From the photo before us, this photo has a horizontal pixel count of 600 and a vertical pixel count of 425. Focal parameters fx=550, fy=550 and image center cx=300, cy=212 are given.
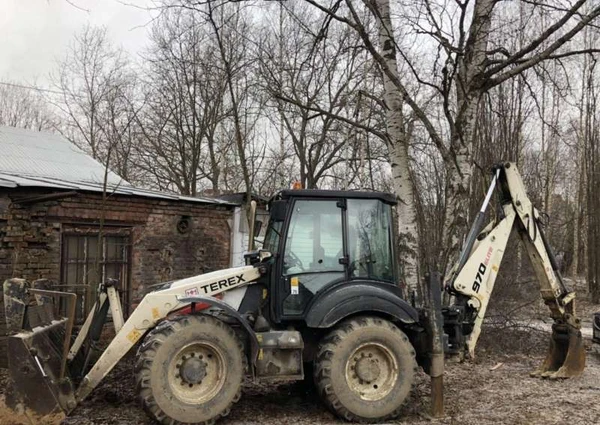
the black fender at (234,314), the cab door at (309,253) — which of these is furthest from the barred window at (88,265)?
the cab door at (309,253)

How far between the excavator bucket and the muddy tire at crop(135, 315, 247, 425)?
675 mm

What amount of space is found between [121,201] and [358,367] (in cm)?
593

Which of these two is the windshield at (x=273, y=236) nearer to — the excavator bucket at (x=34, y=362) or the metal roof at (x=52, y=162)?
the excavator bucket at (x=34, y=362)

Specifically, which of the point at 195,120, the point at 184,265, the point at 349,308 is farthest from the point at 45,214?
the point at 195,120

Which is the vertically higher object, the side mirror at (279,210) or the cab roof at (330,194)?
the cab roof at (330,194)

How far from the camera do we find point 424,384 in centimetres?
724

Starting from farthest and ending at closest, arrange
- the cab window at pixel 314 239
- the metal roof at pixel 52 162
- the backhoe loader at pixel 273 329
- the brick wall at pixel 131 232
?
the metal roof at pixel 52 162 < the brick wall at pixel 131 232 < the cab window at pixel 314 239 < the backhoe loader at pixel 273 329

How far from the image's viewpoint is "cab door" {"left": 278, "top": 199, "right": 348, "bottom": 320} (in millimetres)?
5965

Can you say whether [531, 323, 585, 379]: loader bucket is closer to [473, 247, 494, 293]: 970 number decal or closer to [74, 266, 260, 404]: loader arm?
[473, 247, 494, 293]: 970 number decal

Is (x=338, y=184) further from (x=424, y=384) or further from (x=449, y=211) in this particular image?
(x=424, y=384)

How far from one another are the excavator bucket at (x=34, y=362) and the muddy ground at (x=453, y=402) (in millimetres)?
211

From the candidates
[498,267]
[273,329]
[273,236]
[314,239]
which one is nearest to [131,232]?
[273,236]

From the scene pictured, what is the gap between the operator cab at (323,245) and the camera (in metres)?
5.97

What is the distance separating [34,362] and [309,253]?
9.41ft
